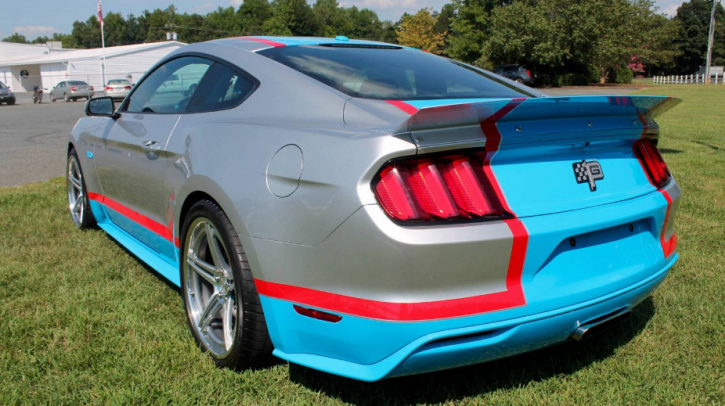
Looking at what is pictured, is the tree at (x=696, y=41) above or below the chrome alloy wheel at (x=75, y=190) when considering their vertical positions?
above

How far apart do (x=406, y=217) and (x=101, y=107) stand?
3.00 metres

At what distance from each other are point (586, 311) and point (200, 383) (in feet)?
5.10

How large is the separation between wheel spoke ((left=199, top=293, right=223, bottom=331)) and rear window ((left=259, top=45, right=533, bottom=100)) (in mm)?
1065

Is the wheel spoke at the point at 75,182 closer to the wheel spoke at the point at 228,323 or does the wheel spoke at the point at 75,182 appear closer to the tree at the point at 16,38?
the wheel spoke at the point at 228,323

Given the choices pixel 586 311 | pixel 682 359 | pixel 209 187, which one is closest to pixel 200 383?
pixel 209 187

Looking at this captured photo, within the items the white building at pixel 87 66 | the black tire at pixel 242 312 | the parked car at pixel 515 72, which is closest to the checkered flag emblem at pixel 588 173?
the black tire at pixel 242 312

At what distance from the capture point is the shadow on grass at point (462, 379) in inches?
93.7

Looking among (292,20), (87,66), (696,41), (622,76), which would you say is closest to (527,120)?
(622,76)

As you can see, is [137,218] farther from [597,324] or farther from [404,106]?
[597,324]

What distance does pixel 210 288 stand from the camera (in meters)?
2.85

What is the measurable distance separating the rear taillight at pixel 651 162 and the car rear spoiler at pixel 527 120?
0.16 m

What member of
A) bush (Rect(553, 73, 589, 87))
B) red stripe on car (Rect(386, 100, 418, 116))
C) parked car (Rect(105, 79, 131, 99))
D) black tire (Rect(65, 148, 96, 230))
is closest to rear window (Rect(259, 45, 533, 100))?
red stripe on car (Rect(386, 100, 418, 116))

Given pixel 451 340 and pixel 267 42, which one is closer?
pixel 451 340

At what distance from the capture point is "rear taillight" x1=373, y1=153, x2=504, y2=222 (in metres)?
1.91
